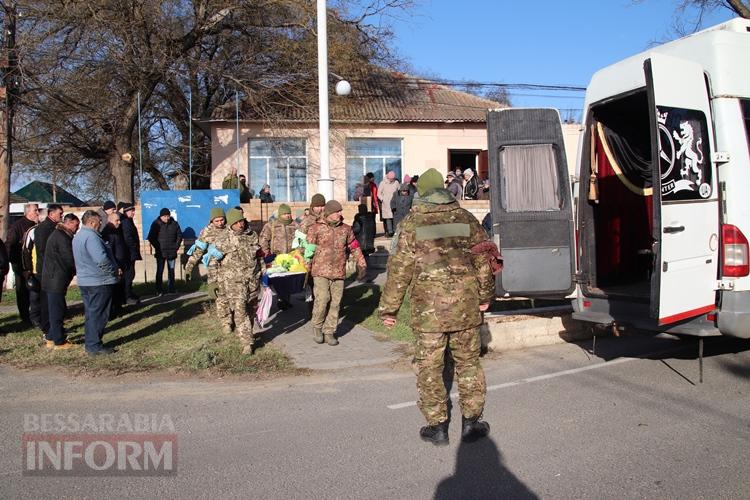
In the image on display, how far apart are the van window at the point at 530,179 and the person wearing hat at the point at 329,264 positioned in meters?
2.06

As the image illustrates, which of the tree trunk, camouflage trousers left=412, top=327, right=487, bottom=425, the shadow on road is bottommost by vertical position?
the shadow on road

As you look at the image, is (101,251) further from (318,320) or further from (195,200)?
(195,200)

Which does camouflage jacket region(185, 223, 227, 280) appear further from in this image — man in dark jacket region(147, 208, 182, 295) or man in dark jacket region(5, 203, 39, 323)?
man in dark jacket region(147, 208, 182, 295)

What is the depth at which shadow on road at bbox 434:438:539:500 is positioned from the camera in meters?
3.86

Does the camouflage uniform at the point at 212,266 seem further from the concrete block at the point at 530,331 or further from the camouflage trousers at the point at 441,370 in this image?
the camouflage trousers at the point at 441,370

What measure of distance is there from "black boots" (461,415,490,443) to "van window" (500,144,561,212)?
11.4 ft

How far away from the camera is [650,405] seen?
17.9 ft

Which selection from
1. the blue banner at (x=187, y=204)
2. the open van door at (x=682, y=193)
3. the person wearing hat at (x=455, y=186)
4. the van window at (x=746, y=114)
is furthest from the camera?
the person wearing hat at (x=455, y=186)

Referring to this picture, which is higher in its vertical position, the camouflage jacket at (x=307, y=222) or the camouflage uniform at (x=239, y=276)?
the camouflage jacket at (x=307, y=222)

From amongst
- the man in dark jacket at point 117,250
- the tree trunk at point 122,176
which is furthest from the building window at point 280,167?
the man in dark jacket at point 117,250

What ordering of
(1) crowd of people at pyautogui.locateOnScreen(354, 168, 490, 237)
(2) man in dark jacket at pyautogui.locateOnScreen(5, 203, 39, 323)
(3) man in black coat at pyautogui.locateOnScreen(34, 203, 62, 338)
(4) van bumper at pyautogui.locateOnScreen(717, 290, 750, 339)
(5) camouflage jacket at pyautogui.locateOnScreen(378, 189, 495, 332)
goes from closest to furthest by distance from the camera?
(5) camouflage jacket at pyautogui.locateOnScreen(378, 189, 495, 332), (4) van bumper at pyautogui.locateOnScreen(717, 290, 750, 339), (3) man in black coat at pyautogui.locateOnScreen(34, 203, 62, 338), (2) man in dark jacket at pyautogui.locateOnScreen(5, 203, 39, 323), (1) crowd of people at pyautogui.locateOnScreen(354, 168, 490, 237)

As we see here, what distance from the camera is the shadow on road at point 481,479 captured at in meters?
3.86

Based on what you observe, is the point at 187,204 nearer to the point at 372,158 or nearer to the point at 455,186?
the point at 455,186

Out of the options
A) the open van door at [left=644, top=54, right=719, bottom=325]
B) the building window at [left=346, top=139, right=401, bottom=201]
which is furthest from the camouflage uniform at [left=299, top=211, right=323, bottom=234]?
the building window at [left=346, top=139, right=401, bottom=201]
